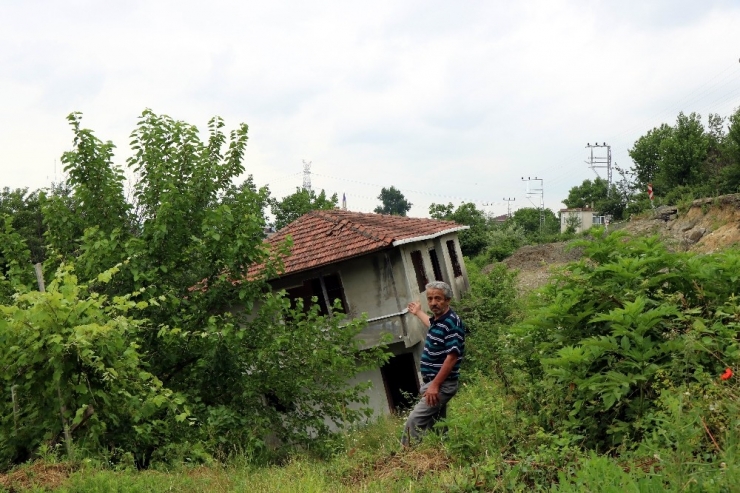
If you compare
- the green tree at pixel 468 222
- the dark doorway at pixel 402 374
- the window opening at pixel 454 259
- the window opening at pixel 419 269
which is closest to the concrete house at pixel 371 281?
the dark doorway at pixel 402 374

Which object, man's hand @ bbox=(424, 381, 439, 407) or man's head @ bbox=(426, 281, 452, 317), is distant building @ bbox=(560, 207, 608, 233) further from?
man's hand @ bbox=(424, 381, 439, 407)

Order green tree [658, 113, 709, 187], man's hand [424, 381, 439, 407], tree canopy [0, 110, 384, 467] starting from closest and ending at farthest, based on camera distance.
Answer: man's hand [424, 381, 439, 407] → tree canopy [0, 110, 384, 467] → green tree [658, 113, 709, 187]

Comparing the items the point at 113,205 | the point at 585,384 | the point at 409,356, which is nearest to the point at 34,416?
the point at 113,205

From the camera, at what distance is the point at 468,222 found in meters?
50.5

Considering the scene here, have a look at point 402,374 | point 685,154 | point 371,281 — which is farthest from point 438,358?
point 685,154

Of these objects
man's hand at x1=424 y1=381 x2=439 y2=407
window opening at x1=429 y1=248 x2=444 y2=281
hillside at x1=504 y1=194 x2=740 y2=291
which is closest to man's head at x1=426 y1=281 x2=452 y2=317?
man's hand at x1=424 y1=381 x2=439 y2=407

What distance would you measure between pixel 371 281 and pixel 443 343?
1418 centimetres

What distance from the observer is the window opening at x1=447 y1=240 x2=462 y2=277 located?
2808 centimetres

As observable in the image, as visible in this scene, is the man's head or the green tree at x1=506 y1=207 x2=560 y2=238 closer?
the man's head

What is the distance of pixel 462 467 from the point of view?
17.0ft

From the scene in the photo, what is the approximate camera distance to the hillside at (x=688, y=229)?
27625 mm

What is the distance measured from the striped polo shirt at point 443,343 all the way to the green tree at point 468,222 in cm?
4202

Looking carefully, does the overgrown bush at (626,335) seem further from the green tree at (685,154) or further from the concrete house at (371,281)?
the green tree at (685,154)

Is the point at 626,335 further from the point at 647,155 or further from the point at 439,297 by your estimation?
the point at 647,155
